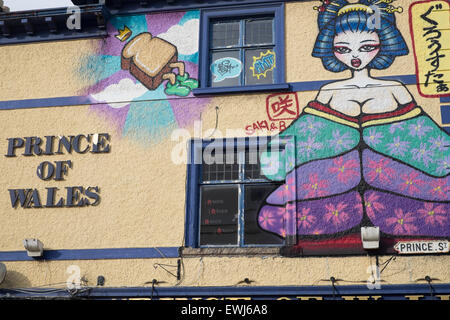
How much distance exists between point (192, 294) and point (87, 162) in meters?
2.80

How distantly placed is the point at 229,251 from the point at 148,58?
361 centimetres

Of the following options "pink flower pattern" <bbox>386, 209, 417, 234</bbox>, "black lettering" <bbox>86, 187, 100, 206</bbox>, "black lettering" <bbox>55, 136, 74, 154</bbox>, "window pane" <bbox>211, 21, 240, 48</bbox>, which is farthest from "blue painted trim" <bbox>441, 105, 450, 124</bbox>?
"black lettering" <bbox>55, 136, 74, 154</bbox>

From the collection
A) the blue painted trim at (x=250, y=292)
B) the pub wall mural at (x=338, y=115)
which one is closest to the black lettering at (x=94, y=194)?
the pub wall mural at (x=338, y=115)

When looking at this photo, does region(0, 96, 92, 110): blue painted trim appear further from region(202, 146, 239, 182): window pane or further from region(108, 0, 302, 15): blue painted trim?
region(202, 146, 239, 182): window pane

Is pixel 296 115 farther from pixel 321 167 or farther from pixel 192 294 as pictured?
pixel 192 294

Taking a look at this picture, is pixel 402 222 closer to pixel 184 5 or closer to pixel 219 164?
pixel 219 164

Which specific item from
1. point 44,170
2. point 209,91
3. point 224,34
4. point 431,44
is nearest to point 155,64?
point 209,91

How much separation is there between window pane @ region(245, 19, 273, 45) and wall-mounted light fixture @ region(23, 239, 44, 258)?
184 inches

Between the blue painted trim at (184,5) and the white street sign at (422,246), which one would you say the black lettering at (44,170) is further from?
the white street sign at (422,246)

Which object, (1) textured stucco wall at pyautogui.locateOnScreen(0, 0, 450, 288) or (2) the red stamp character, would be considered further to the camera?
(2) the red stamp character

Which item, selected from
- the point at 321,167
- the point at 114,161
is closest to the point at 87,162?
the point at 114,161

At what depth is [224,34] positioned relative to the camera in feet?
32.3

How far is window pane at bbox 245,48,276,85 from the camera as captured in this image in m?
9.40
